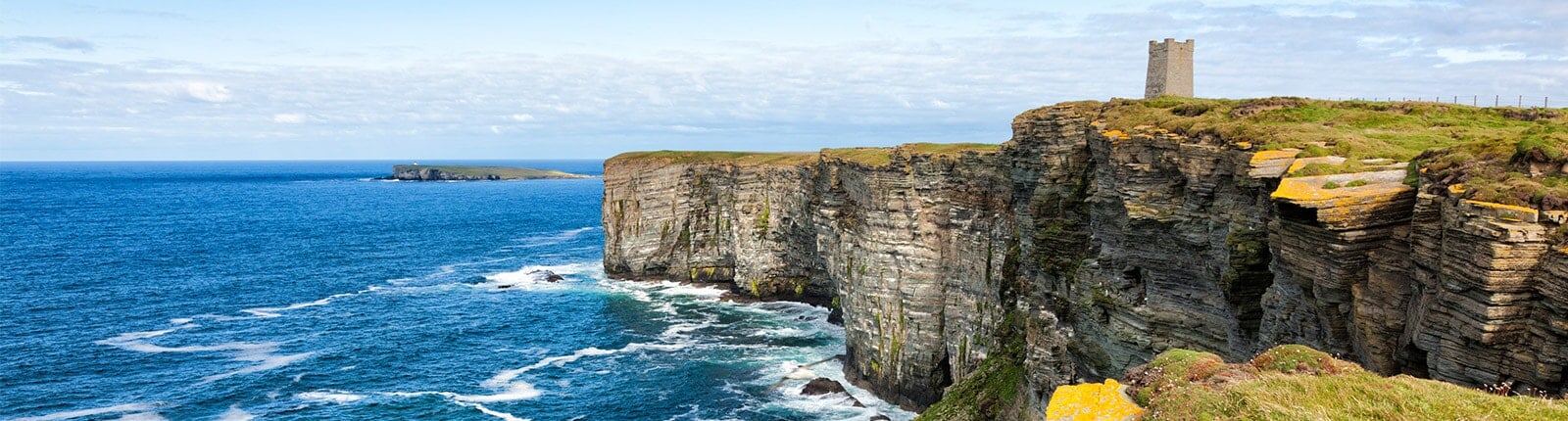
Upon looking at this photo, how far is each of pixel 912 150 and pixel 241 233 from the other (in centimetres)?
12130

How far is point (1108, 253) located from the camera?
1396 inches

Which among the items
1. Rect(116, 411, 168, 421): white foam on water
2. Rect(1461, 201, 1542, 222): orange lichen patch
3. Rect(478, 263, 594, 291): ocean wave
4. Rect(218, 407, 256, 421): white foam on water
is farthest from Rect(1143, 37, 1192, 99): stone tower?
Rect(478, 263, 594, 291): ocean wave

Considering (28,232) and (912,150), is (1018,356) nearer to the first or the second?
(912,150)

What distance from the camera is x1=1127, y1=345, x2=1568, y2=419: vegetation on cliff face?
49.9ft

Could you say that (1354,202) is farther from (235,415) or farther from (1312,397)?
(235,415)

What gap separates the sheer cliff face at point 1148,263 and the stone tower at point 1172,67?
28.9ft

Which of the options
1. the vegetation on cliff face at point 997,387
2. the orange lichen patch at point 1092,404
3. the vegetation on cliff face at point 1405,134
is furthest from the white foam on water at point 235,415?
the orange lichen patch at point 1092,404

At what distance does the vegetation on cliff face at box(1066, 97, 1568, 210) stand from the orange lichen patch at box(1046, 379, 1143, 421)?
8243mm

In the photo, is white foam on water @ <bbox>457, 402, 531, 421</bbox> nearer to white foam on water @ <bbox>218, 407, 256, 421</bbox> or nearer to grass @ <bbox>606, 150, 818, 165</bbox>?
white foam on water @ <bbox>218, 407, 256, 421</bbox>

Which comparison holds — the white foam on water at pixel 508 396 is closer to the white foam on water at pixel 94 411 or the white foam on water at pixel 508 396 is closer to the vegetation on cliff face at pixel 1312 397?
the white foam on water at pixel 94 411

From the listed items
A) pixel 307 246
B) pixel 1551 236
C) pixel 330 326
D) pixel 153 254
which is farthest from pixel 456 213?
pixel 1551 236

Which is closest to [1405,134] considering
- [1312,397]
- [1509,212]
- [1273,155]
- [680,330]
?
[1273,155]

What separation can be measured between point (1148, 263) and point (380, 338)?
59.2 metres

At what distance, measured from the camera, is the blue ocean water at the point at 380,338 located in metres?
56.0
